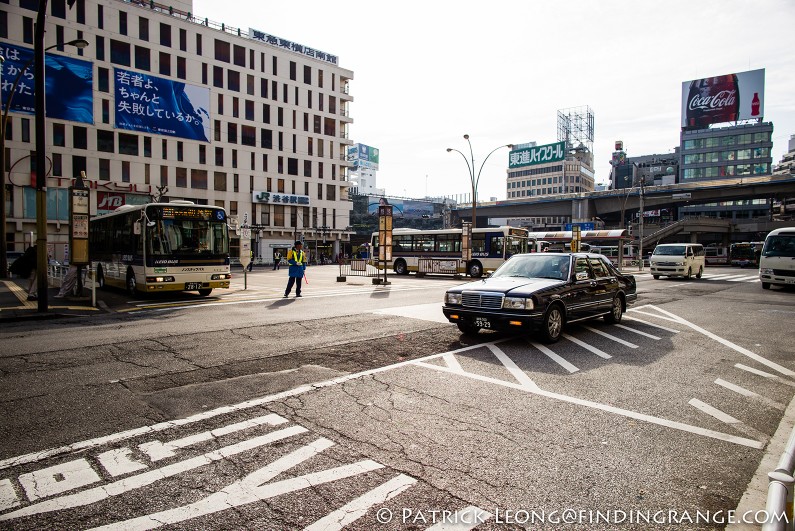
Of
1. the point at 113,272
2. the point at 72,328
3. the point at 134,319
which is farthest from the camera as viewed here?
the point at 113,272

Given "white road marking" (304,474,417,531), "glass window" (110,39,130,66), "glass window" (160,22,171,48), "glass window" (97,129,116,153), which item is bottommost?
"white road marking" (304,474,417,531)

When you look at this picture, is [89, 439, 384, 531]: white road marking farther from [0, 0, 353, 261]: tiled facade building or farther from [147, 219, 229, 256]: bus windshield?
[0, 0, 353, 261]: tiled facade building

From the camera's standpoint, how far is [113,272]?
1717cm

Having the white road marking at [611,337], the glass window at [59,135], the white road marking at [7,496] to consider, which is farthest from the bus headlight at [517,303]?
the glass window at [59,135]

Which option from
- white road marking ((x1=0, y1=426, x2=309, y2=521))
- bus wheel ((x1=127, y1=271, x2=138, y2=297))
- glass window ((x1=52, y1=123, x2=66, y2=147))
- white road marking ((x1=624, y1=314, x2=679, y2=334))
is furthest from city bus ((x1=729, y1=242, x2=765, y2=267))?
glass window ((x1=52, y1=123, x2=66, y2=147))

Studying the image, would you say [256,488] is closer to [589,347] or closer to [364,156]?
[589,347]

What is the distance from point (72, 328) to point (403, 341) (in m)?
6.80

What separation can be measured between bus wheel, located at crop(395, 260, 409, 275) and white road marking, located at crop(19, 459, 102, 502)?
97.0 feet

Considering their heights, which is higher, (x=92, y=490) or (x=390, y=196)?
(x=390, y=196)

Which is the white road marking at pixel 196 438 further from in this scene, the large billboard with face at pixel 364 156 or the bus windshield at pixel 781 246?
the large billboard with face at pixel 364 156

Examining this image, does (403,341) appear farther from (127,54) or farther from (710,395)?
(127,54)

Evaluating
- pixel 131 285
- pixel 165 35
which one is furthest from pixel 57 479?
pixel 165 35

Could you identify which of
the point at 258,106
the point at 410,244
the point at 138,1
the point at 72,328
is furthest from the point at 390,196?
the point at 72,328

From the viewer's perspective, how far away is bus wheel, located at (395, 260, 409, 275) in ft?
108
